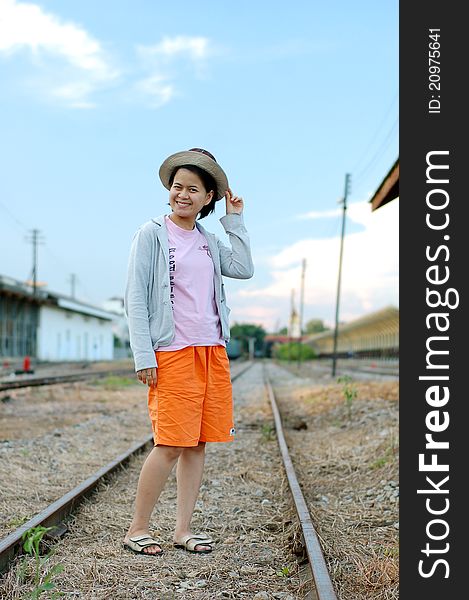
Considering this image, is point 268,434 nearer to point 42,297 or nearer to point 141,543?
point 141,543

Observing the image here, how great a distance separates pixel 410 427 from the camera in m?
2.42

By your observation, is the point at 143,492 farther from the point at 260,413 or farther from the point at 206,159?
the point at 260,413

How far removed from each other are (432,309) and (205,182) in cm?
189

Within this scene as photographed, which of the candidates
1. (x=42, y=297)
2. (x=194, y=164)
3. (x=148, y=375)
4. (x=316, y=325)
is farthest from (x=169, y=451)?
(x=316, y=325)

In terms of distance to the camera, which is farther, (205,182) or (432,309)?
(205,182)

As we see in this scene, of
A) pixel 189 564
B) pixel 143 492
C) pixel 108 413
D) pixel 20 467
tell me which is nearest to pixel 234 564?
pixel 189 564

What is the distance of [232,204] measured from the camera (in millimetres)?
4191

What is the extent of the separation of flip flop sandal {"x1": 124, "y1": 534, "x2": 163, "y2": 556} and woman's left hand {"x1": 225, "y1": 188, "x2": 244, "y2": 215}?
67.3 inches

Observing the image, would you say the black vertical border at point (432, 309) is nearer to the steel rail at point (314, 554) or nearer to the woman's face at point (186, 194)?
the steel rail at point (314, 554)

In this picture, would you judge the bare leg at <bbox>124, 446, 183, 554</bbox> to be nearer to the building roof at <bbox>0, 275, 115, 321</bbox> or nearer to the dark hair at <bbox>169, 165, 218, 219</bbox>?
the dark hair at <bbox>169, 165, 218, 219</bbox>

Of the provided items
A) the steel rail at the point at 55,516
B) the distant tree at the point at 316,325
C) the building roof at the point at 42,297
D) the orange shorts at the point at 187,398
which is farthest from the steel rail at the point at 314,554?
the distant tree at the point at 316,325

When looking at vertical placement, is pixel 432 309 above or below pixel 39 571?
above

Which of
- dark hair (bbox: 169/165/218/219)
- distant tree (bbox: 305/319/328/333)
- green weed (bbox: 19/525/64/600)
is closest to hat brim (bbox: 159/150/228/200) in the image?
dark hair (bbox: 169/165/218/219)

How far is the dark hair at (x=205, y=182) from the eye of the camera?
3.95m
